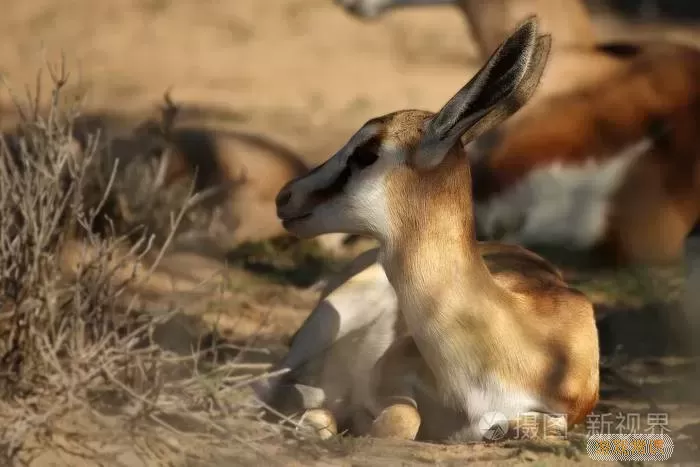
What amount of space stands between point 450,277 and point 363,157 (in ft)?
1.47

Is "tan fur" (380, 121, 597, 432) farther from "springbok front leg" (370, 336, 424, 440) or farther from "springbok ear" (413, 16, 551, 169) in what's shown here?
"springbok front leg" (370, 336, 424, 440)

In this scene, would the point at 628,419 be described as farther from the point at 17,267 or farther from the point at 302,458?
the point at 17,267

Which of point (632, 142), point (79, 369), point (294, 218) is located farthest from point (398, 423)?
point (632, 142)

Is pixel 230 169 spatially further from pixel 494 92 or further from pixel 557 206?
pixel 494 92

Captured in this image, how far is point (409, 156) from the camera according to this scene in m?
3.98

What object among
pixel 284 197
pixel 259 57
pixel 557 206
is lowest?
pixel 259 57

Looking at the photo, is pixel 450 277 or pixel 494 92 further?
pixel 450 277

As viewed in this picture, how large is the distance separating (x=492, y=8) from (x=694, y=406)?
3.08m

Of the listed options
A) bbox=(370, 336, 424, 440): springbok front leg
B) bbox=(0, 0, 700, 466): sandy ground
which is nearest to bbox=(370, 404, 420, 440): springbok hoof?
bbox=(370, 336, 424, 440): springbok front leg

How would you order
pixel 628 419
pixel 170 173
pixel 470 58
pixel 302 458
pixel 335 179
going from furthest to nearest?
pixel 470 58, pixel 170 173, pixel 628 419, pixel 335 179, pixel 302 458

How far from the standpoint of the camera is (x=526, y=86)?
12.8 ft

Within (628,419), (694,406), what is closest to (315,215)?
(628,419)

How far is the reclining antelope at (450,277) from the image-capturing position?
154 inches

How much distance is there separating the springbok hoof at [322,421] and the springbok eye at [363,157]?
2.59 ft
